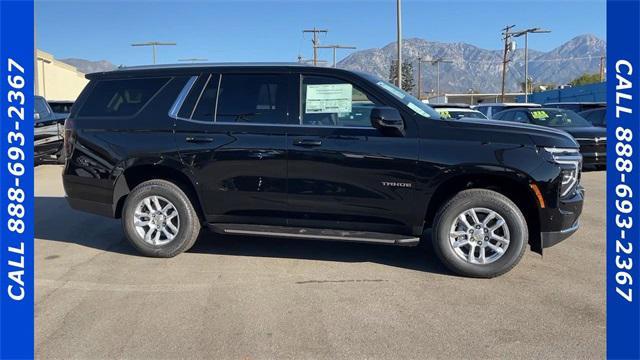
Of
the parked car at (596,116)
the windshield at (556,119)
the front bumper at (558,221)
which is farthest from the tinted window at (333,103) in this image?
the parked car at (596,116)

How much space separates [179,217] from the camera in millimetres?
5113

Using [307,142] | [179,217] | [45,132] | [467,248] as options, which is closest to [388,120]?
[307,142]

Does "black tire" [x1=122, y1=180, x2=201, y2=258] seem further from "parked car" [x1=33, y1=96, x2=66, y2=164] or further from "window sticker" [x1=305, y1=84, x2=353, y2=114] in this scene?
"parked car" [x1=33, y1=96, x2=66, y2=164]

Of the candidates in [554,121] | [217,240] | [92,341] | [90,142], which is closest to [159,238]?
[217,240]

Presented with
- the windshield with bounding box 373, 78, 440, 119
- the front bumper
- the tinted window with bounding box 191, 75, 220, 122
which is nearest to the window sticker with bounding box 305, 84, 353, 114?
the windshield with bounding box 373, 78, 440, 119

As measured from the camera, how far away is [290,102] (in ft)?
16.0

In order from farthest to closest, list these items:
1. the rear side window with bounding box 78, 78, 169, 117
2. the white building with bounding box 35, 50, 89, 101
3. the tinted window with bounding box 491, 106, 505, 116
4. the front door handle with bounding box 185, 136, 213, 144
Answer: the white building with bounding box 35, 50, 89, 101, the tinted window with bounding box 491, 106, 505, 116, the rear side window with bounding box 78, 78, 169, 117, the front door handle with bounding box 185, 136, 213, 144

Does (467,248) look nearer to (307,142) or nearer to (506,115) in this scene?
(307,142)

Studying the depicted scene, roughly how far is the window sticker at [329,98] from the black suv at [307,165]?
1 cm

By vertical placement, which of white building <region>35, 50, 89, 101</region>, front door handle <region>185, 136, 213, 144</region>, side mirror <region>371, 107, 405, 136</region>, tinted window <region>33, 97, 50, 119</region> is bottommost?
front door handle <region>185, 136, 213, 144</region>

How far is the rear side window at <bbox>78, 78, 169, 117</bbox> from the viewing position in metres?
5.22

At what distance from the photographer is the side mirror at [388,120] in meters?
4.48

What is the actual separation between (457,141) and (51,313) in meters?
3.67

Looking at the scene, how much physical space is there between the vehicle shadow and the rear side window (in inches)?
60.6
